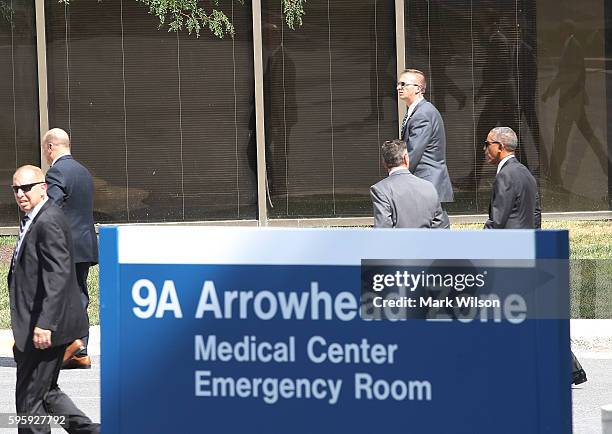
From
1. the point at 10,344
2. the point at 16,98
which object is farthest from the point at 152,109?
the point at 10,344

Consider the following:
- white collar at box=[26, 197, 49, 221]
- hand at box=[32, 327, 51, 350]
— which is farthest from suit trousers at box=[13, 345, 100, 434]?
white collar at box=[26, 197, 49, 221]

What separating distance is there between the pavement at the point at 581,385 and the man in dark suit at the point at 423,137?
1794 millimetres

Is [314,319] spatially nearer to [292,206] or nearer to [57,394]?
[57,394]

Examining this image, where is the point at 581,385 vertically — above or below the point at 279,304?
below

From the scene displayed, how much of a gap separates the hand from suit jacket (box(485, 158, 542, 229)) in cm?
338

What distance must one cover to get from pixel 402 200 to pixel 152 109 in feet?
39.4

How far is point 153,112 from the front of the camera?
1950cm

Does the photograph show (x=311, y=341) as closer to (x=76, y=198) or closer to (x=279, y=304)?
(x=279, y=304)

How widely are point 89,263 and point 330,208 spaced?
10.1 m

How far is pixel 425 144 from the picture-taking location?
377 inches

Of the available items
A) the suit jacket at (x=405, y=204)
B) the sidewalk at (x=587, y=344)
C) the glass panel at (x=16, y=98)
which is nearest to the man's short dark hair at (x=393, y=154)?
the suit jacket at (x=405, y=204)

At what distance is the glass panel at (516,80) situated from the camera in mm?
19516

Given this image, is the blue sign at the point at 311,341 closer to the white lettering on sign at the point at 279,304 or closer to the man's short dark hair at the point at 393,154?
the white lettering on sign at the point at 279,304

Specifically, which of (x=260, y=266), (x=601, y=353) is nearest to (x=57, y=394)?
(x=260, y=266)
